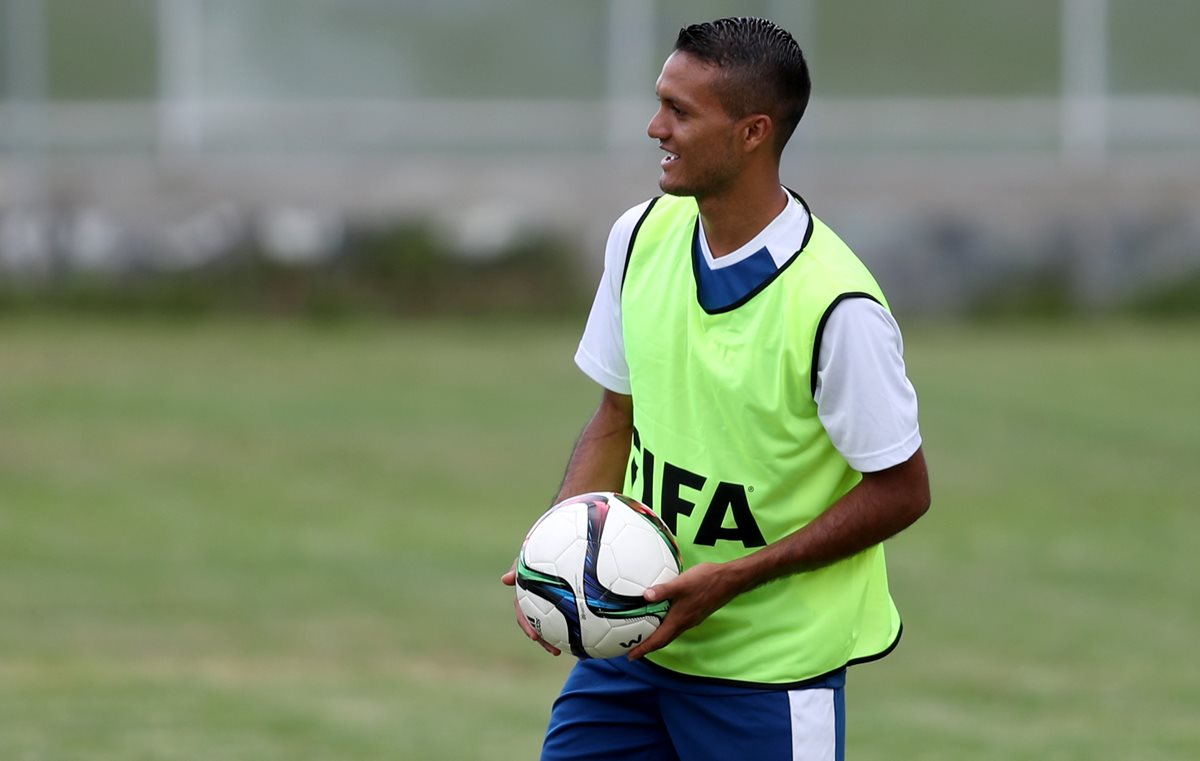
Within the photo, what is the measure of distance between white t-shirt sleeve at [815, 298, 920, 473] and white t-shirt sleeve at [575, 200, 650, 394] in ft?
2.10

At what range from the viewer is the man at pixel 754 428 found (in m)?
3.73

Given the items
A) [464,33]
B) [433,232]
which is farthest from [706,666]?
[464,33]

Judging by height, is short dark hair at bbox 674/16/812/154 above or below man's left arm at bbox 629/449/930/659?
above

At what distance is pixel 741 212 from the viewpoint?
12.7ft

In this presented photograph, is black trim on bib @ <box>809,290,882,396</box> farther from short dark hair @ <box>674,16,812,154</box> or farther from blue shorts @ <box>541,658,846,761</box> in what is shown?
blue shorts @ <box>541,658,846,761</box>

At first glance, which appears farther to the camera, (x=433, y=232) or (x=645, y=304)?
(x=433, y=232)

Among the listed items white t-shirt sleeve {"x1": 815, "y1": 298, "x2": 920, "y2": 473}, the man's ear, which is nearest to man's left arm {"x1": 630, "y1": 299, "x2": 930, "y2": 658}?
white t-shirt sleeve {"x1": 815, "y1": 298, "x2": 920, "y2": 473}

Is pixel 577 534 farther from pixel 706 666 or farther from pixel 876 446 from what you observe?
pixel 876 446

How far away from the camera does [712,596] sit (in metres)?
3.79

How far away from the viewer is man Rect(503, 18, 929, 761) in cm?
373

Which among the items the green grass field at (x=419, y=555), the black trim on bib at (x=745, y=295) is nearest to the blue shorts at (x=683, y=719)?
the black trim on bib at (x=745, y=295)

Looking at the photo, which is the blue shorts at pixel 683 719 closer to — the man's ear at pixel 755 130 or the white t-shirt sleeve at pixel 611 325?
the white t-shirt sleeve at pixel 611 325

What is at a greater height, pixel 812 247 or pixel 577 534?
pixel 812 247

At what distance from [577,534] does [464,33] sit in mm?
20349
